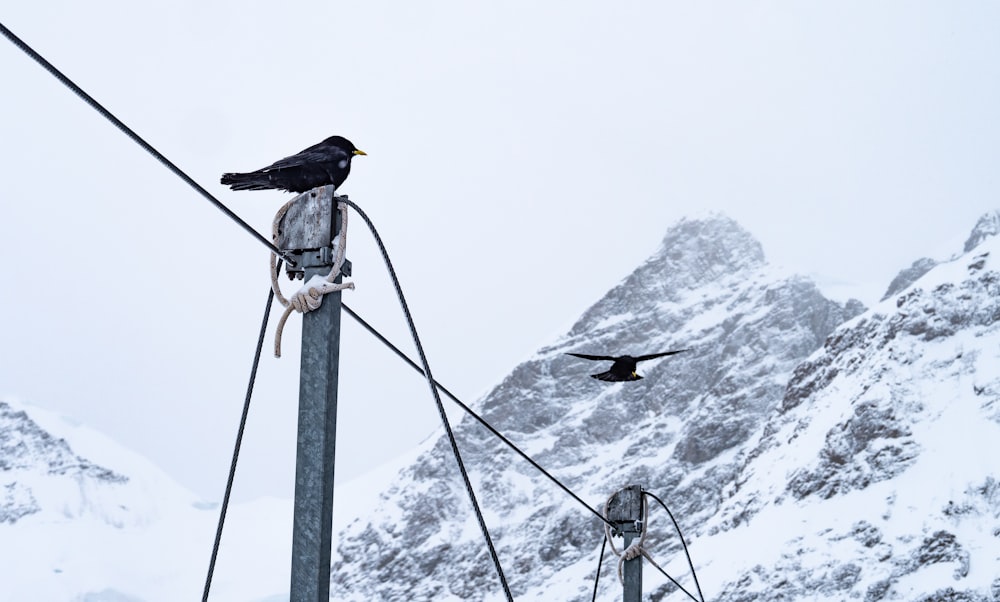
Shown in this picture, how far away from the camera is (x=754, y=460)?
10912 centimetres

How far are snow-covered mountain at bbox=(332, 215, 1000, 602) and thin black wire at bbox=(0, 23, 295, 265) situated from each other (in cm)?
7188

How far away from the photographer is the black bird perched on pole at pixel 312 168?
5.11 meters

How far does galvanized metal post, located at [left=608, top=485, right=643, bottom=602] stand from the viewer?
9391mm

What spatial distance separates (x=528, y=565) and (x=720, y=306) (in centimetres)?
8294

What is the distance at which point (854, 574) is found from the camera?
77.1 m

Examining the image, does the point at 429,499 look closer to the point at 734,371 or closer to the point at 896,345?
the point at 734,371

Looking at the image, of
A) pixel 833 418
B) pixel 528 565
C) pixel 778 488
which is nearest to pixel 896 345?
pixel 833 418

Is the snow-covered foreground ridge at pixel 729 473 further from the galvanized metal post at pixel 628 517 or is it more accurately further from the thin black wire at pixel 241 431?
the thin black wire at pixel 241 431

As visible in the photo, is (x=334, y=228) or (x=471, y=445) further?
(x=471, y=445)

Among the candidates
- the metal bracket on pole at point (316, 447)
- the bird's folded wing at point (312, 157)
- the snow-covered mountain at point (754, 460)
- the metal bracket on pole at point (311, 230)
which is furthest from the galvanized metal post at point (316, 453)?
the snow-covered mountain at point (754, 460)

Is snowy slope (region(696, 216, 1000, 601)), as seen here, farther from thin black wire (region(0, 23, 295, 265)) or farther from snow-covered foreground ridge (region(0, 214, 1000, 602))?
thin black wire (region(0, 23, 295, 265))

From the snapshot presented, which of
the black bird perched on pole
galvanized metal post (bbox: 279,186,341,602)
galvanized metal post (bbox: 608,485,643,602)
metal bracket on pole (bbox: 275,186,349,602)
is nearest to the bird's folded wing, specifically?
the black bird perched on pole

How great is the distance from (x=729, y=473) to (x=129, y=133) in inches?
5432

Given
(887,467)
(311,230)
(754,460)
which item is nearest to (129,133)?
(311,230)
